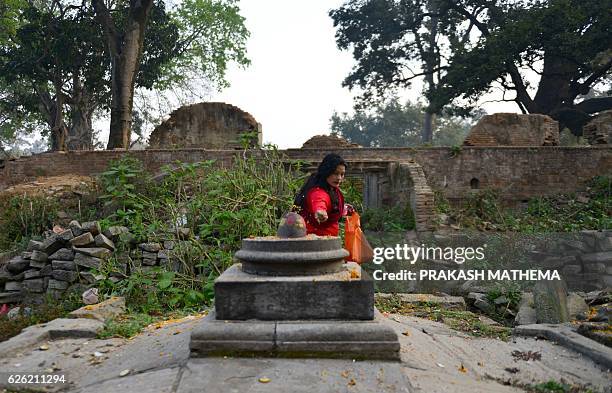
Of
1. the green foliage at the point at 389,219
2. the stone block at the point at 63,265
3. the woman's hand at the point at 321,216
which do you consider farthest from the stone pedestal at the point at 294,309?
the green foliage at the point at 389,219

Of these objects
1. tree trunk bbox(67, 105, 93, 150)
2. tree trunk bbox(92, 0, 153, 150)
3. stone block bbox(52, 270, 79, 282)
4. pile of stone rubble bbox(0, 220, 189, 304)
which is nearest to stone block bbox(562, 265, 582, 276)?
pile of stone rubble bbox(0, 220, 189, 304)

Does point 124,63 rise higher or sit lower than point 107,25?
lower

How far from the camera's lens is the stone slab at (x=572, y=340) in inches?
136

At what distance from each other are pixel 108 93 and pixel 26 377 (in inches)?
776

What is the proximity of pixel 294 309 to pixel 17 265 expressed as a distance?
5.12 meters

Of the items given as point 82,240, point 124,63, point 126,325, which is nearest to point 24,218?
point 82,240

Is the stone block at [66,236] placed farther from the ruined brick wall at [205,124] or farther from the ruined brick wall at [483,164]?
the ruined brick wall at [205,124]

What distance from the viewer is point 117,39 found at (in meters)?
14.8

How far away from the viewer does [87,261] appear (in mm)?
5875

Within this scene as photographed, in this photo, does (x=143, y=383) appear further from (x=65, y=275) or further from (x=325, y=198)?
(x=65, y=275)

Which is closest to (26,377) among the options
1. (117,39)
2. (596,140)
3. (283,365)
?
(283,365)

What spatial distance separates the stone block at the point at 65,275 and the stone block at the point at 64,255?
0.18 meters

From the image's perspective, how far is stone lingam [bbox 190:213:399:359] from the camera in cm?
302

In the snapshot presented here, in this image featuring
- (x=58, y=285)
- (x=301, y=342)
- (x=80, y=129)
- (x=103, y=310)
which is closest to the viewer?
(x=301, y=342)
